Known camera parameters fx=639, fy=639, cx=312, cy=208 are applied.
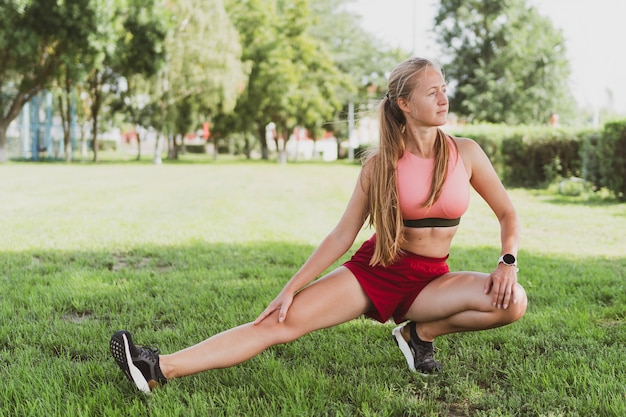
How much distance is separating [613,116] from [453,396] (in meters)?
12.3

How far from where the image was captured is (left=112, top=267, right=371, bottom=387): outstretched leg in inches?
118

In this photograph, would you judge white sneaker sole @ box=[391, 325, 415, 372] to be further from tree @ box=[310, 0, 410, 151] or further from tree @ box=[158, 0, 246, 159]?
tree @ box=[310, 0, 410, 151]

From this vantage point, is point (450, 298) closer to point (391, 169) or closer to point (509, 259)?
point (509, 259)

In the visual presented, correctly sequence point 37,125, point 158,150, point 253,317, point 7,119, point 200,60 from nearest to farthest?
point 253,317
point 7,119
point 200,60
point 158,150
point 37,125

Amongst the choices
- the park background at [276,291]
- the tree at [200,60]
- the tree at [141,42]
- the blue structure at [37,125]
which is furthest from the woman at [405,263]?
the blue structure at [37,125]

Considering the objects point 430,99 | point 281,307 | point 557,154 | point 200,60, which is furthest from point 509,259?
point 200,60

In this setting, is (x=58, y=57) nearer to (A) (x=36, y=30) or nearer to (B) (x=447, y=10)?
(A) (x=36, y=30)

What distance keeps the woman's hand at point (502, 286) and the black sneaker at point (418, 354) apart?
46 centimetres

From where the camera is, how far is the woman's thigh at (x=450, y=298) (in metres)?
3.15

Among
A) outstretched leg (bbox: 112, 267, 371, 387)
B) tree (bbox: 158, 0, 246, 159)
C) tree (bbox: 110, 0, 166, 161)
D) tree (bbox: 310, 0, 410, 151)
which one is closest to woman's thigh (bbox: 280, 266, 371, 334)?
outstretched leg (bbox: 112, 267, 371, 387)

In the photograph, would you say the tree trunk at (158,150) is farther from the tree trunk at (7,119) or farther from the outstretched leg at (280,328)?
the outstretched leg at (280,328)

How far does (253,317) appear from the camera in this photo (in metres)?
4.30

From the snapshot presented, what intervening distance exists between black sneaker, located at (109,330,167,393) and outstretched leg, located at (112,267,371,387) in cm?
4

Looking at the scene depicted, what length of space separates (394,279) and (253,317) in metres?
1.40
